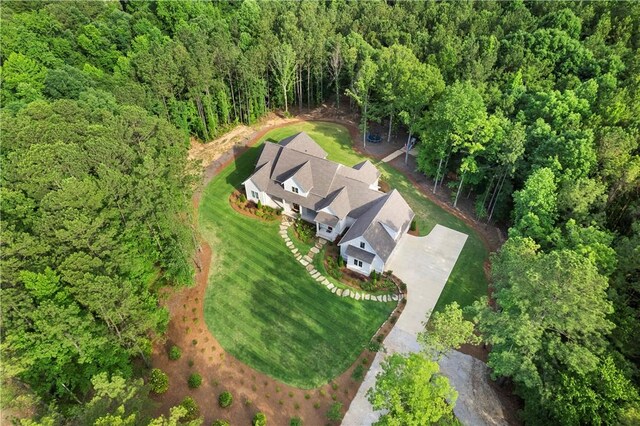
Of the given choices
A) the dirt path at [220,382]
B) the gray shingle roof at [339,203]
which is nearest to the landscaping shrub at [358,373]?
the dirt path at [220,382]

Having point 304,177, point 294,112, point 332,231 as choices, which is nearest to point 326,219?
point 332,231

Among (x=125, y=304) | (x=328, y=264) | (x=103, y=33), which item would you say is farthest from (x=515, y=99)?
(x=103, y=33)

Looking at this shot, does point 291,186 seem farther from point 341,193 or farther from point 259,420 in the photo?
point 259,420

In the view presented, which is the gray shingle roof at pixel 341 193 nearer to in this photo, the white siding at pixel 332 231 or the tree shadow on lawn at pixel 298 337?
the white siding at pixel 332 231

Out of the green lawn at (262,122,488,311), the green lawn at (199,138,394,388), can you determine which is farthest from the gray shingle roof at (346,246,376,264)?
the green lawn at (262,122,488,311)

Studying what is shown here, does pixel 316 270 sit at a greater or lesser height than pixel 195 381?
greater

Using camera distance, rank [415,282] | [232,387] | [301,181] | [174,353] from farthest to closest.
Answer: [301,181], [415,282], [174,353], [232,387]

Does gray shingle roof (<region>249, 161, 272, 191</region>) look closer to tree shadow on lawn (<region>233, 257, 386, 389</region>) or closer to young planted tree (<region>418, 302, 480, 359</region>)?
tree shadow on lawn (<region>233, 257, 386, 389</region>)
